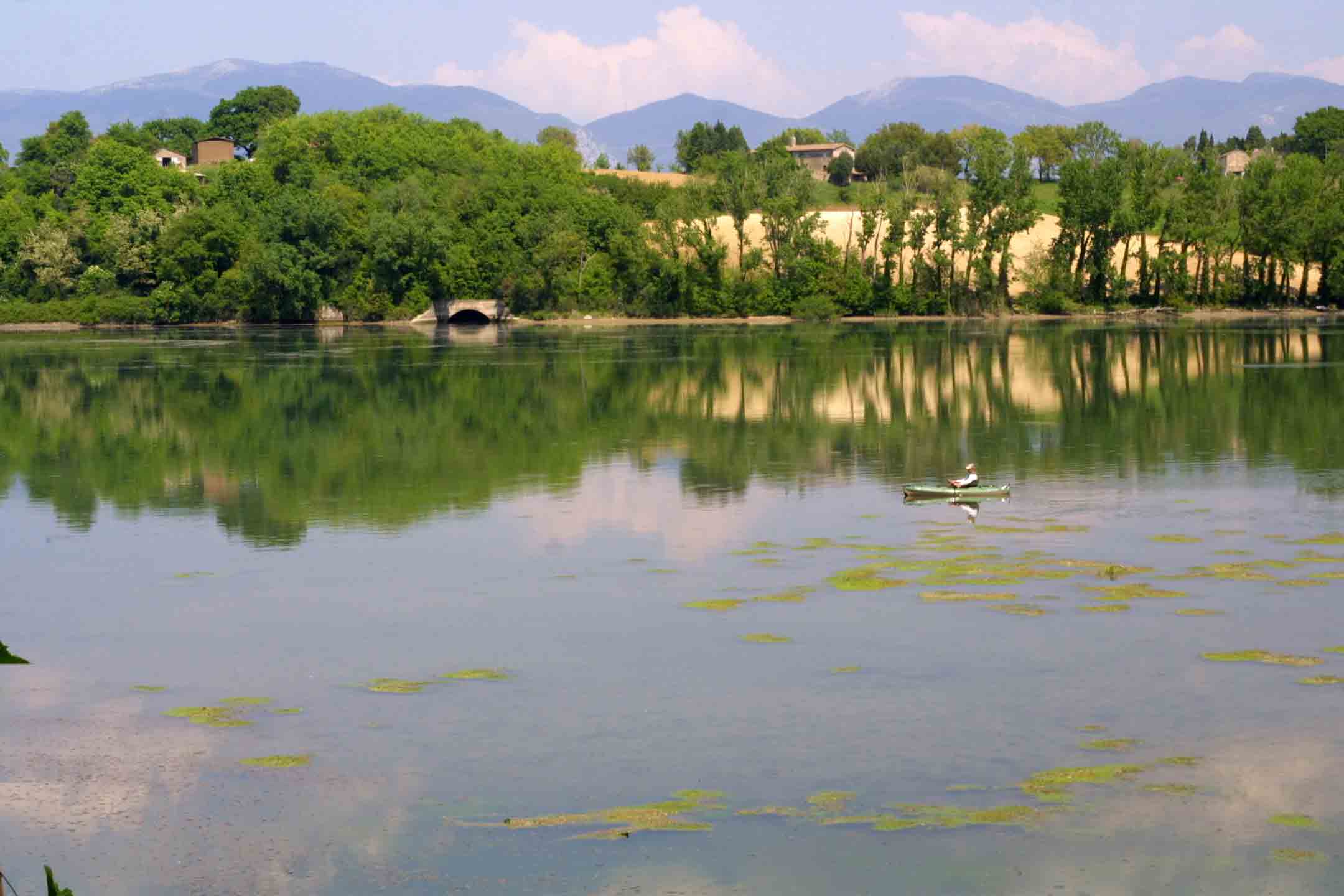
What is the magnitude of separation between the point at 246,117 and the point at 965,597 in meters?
187

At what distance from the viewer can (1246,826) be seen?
12.2 m

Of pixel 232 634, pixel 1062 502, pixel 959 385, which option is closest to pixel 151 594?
pixel 232 634

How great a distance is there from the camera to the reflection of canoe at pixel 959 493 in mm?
26734

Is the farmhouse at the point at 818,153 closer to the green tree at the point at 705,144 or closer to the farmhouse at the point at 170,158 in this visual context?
the green tree at the point at 705,144

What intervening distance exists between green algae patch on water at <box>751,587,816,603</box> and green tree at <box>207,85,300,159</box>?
180 meters

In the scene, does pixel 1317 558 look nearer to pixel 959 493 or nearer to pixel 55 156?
pixel 959 493

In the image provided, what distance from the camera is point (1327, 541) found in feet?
74.7

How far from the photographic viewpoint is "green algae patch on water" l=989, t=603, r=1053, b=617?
18797mm

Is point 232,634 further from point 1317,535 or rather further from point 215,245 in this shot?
point 215,245

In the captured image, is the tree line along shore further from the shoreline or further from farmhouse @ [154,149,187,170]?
farmhouse @ [154,149,187,170]

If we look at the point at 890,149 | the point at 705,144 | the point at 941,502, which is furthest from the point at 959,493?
the point at 705,144

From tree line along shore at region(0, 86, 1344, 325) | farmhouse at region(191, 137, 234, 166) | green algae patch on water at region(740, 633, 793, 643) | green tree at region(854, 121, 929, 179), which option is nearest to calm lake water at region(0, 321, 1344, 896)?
green algae patch on water at region(740, 633, 793, 643)

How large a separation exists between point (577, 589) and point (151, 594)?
18.1ft

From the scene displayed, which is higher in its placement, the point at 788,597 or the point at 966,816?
the point at 788,597
